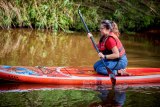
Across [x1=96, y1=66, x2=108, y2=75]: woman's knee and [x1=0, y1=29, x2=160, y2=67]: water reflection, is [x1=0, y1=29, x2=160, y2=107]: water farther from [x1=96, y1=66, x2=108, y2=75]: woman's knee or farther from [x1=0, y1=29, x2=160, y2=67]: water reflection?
[x1=96, y1=66, x2=108, y2=75]: woman's knee

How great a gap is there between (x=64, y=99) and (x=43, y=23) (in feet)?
28.9

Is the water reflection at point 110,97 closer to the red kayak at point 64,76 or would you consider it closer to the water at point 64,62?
the water at point 64,62

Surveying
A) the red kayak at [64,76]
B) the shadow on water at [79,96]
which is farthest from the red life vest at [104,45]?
the shadow on water at [79,96]

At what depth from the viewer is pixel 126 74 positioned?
7.54 m

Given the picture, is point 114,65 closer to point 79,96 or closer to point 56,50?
point 79,96

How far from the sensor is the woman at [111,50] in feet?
23.7

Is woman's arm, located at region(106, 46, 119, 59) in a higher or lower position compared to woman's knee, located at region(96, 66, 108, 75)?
higher

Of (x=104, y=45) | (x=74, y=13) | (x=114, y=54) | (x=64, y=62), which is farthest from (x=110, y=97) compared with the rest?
(x=74, y=13)

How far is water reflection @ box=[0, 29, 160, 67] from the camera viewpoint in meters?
9.47

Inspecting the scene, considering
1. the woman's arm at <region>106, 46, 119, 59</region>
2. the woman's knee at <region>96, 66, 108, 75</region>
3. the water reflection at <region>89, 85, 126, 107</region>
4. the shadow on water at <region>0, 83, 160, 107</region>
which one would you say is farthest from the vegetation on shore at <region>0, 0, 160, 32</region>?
the water reflection at <region>89, 85, 126, 107</region>

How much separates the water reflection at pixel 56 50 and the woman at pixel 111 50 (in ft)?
6.05

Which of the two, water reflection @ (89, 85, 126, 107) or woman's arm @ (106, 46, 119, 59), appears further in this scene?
woman's arm @ (106, 46, 119, 59)

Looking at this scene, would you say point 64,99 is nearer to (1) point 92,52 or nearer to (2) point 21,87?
(2) point 21,87

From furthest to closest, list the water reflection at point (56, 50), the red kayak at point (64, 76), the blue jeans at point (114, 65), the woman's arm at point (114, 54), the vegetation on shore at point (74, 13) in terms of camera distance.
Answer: the vegetation on shore at point (74, 13)
the water reflection at point (56, 50)
the blue jeans at point (114, 65)
the woman's arm at point (114, 54)
the red kayak at point (64, 76)
